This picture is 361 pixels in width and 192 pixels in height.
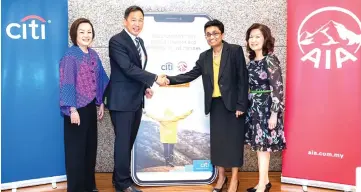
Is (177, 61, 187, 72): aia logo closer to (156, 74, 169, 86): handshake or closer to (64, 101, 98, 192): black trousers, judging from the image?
(156, 74, 169, 86): handshake

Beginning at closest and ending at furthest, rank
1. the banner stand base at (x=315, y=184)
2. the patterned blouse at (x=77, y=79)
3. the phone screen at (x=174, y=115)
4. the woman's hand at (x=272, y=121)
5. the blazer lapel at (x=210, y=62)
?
the patterned blouse at (x=77, y=79) → the woman's hand at (x=272, y=121) → the blazer lapel at (x=210, y=62) → the banner stand base at (x=315, y=184) → the phone screen at (x=174, y=115)

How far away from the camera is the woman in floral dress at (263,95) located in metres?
2.66

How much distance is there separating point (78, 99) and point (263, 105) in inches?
49.4

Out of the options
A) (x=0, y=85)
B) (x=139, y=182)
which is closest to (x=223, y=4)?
(x=139, y=182)

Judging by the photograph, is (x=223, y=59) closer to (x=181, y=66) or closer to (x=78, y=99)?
(x=181, y=66)

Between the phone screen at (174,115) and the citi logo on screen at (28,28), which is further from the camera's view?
the phone screen at (174,115)

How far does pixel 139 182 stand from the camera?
310 centimetres

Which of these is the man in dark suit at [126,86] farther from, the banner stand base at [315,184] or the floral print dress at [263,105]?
the banner stand base at [315,184]

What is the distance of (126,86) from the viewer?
8.99 ft

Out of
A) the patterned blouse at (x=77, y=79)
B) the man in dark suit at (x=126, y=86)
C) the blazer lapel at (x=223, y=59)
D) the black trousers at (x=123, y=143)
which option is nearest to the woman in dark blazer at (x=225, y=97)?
the blazer lapel at (x=223, y=59)

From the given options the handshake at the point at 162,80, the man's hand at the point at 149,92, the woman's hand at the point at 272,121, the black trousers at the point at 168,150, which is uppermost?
the handshake at the point at 162,80

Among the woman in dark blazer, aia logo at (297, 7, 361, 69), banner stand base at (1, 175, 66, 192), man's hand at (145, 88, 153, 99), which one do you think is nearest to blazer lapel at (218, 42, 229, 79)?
the woman in dark blazer

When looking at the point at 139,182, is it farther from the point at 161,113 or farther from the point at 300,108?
the point at 300,108

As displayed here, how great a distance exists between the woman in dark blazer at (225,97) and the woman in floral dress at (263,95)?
0.07 meters
